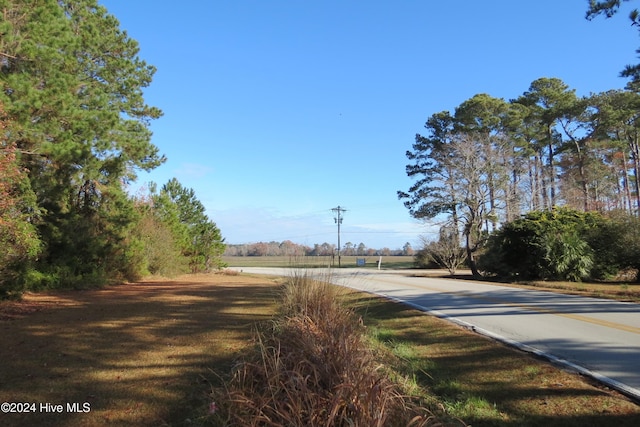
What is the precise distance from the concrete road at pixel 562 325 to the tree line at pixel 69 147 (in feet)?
26.7

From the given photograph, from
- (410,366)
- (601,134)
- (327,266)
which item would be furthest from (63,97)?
(601,134)

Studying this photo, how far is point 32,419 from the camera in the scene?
409 cm

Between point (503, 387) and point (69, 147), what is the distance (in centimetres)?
1311

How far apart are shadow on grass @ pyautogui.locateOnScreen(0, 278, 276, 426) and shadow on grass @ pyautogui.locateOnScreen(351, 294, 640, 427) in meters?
2.93

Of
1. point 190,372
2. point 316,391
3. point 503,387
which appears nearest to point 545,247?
point 503,387

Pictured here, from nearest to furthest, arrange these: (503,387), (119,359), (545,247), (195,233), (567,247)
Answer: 1. (503,387)
2. (119,359)
3. (567,247)
4. (545,247)
5. (195,233)

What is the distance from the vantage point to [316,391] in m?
3.85

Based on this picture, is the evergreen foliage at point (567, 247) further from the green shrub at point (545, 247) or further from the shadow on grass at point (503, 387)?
the shadow on grass at point (503, 387)

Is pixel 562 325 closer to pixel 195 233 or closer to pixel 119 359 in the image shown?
pixel 119 359

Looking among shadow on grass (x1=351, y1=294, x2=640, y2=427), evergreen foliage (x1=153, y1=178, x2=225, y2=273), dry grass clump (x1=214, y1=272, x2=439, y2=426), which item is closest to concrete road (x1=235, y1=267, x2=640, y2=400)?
shadow on grass (x1=351, y1=294, x2=640, y2=427)

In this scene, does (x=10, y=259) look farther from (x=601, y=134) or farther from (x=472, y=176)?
(x=601, y=134)

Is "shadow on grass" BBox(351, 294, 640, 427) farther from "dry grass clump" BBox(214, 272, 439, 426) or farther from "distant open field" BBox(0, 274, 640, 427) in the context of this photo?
"dry grass clump" BBox(214, 272, 439, 426)

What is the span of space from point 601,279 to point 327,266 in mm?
20355

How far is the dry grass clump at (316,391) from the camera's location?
3404 millimetres
